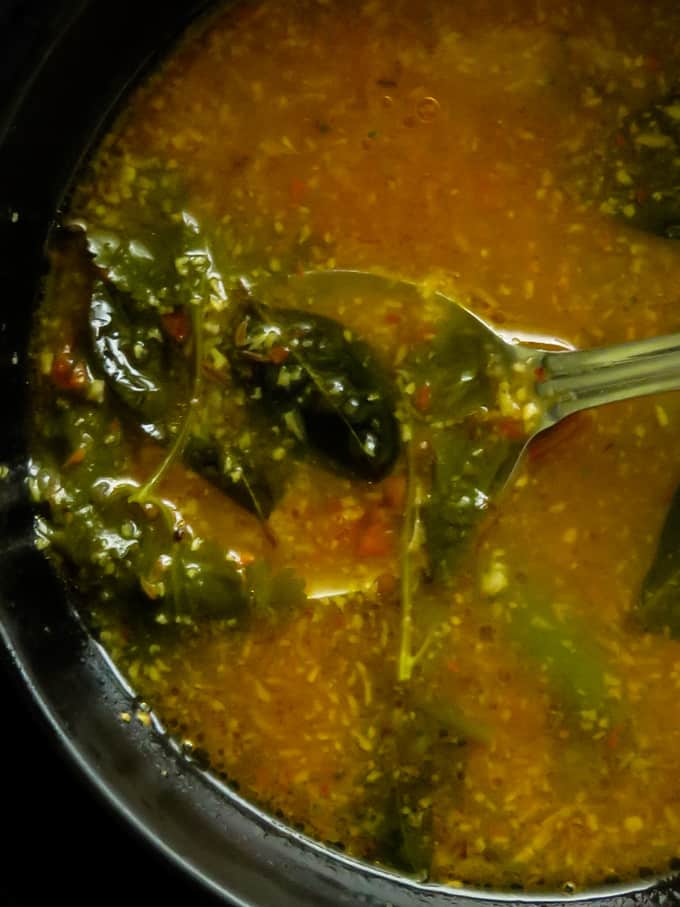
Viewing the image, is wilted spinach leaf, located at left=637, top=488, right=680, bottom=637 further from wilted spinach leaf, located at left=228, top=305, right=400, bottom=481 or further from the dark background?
the dark background

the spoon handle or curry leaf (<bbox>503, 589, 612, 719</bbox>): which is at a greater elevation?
the spoon handle

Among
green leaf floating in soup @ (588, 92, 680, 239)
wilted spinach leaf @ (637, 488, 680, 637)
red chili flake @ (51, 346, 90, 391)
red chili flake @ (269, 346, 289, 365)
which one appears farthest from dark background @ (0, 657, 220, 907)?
green leaf floating in soup @ (588, 92, 680, 239)

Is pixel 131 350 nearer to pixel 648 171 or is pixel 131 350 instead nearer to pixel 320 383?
pixel 320 383

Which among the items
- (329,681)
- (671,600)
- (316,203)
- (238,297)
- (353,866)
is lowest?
(353,866)

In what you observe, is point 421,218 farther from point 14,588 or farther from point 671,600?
point 14,588

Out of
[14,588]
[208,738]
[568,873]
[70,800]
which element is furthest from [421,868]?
[14,588]

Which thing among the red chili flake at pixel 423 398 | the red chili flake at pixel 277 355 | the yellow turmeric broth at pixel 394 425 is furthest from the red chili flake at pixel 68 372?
the red chili flake at pixel 423 398

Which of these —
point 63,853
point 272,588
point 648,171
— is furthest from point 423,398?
point 63,853
